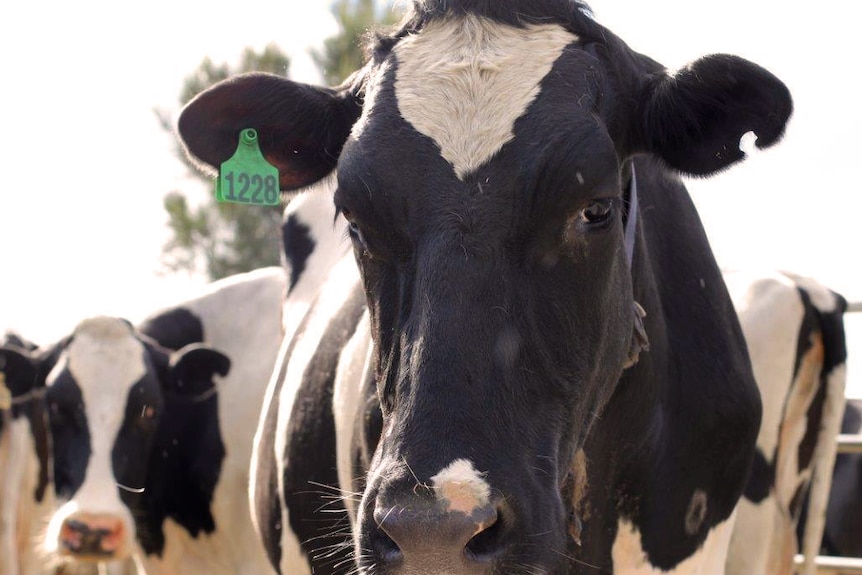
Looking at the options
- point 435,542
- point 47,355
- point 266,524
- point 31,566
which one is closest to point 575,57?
point 435,542

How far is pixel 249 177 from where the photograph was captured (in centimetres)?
371

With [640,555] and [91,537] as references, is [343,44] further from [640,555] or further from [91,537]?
[640,555]

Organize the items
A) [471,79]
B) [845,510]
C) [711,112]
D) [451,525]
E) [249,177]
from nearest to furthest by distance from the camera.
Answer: [451,525], [471,79], [711,112], [249,177], [845,510]

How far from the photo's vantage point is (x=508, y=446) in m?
2.54

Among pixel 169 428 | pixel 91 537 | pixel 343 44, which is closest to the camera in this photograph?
pixel 91 537

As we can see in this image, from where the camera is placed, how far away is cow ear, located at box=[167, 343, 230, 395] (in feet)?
25.5

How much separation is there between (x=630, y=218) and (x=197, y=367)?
499cm

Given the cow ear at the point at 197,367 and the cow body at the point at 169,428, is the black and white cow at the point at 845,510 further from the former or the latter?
the cow ear at the point at 197,367

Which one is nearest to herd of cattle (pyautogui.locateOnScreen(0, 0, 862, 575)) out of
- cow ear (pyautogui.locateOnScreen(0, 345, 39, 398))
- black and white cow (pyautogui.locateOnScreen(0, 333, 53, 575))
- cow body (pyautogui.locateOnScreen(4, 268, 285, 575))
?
cow body (pyautogui.locateOnScreen(4, 268, 285, 575))

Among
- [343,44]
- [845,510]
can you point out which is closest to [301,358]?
[845,510]

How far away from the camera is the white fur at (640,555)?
3529 millimetres

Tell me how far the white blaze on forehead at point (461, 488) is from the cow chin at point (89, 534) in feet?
15.5

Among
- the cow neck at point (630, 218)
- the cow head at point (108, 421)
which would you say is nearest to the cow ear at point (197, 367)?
the cow head at point (108, 421)

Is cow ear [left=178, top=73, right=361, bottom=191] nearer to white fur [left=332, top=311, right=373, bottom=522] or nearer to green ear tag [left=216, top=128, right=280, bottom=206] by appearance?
green ear tag [left=216, top=128, right=280, bottom=206]
